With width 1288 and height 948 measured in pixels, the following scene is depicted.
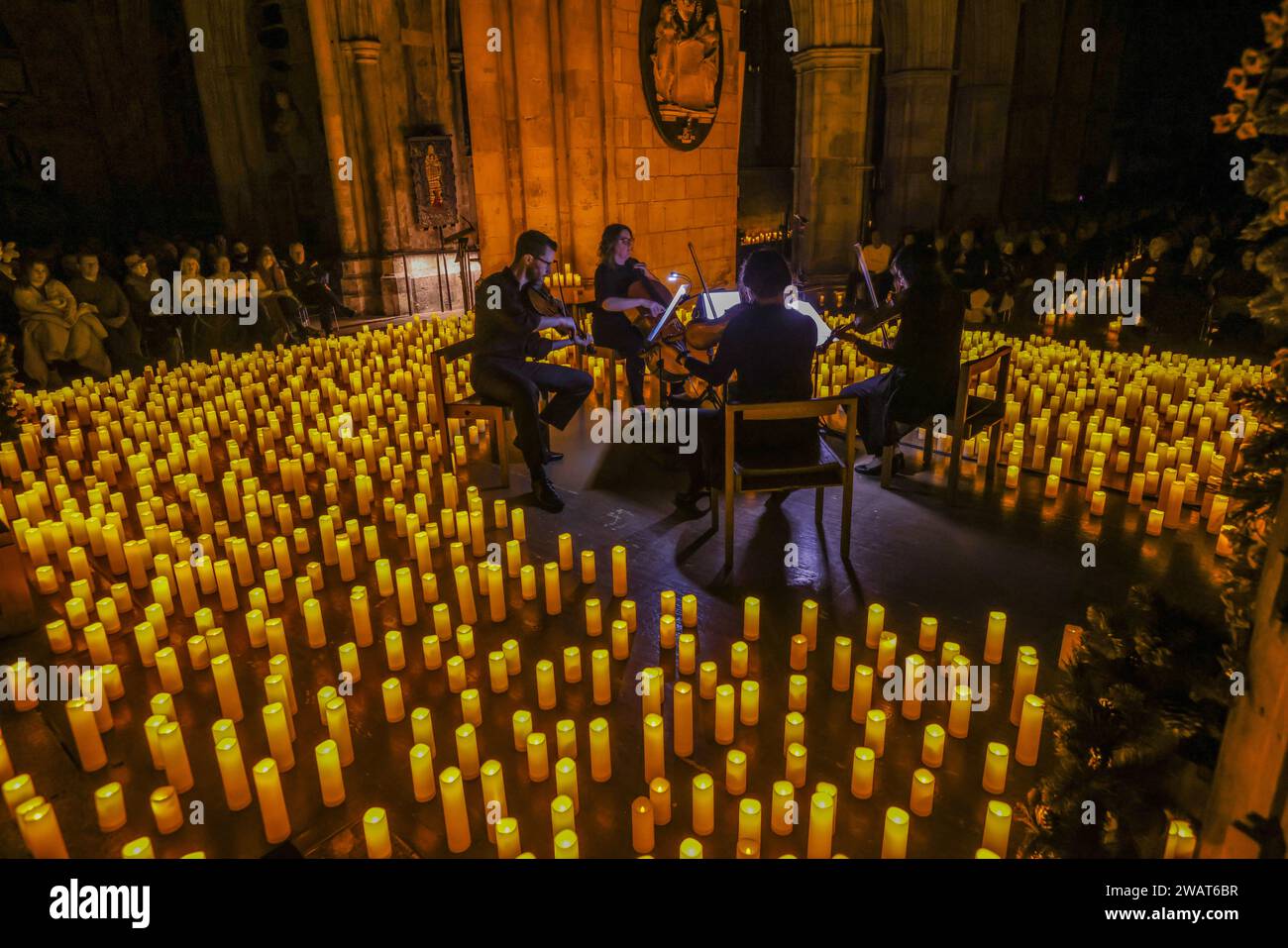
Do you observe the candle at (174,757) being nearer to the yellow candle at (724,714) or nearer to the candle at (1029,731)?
the yellow candle at (724,714)

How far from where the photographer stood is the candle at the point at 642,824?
2377 millimetres

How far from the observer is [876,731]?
277 cm

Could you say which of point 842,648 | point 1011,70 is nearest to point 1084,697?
point 842,648

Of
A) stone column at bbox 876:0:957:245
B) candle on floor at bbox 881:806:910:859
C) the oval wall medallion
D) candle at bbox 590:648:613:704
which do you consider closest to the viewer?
candle on floor at bbox 881:806:910:859

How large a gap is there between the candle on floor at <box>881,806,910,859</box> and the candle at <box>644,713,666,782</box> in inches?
30.3

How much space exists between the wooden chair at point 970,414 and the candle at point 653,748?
114 inches

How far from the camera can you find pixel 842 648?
123 inches

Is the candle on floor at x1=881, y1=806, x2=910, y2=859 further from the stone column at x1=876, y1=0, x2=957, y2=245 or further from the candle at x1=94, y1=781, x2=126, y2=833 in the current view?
the stone column at x1=876, y1=0, x2=957, y2=245

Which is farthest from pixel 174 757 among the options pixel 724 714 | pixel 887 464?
pixel 887 464

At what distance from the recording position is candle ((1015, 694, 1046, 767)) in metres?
2.68

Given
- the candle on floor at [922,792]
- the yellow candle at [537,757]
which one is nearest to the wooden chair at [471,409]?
the yellow candle at [537,757]

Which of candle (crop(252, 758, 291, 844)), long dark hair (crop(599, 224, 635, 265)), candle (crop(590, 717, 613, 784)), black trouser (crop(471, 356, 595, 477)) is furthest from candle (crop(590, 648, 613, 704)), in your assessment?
long dark hair (crop(599, 224, 635, 265))

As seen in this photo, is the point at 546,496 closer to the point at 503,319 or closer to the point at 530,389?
the point at 530,389

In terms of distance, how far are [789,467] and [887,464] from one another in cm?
133
